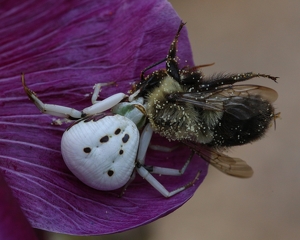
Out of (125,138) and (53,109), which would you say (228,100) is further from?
(53,109)

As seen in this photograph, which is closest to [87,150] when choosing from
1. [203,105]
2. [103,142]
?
[103,142]

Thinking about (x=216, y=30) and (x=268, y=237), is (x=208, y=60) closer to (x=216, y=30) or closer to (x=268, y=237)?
(x=216, y=30)

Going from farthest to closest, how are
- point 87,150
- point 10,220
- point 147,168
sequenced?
point 147,168, point 87,150, point 10,220

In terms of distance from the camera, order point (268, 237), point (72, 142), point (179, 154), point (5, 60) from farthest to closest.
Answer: point (268, 237), point (179, 154), point (5, 60), point (72, 142)

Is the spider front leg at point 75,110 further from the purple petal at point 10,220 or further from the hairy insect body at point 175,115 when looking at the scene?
the purple petal at point 10,220

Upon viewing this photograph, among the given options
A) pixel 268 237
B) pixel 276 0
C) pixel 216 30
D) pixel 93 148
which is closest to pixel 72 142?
pixel 93 148

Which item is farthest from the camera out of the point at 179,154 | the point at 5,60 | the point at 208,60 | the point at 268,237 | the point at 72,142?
the point at 208,60
